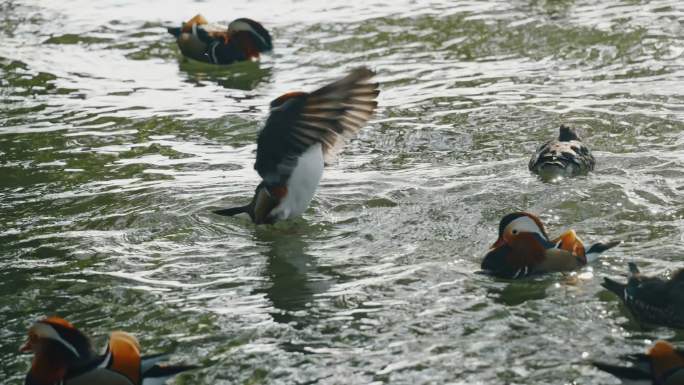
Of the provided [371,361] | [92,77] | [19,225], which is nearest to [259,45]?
[92,77]

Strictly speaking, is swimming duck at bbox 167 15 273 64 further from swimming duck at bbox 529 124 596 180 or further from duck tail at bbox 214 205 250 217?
duck tail at bbox 214 205 250 217

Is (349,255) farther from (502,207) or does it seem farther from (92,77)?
(92,77)

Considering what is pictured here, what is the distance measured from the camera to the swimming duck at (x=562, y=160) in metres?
9.04

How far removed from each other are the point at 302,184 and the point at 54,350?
279 centimetres

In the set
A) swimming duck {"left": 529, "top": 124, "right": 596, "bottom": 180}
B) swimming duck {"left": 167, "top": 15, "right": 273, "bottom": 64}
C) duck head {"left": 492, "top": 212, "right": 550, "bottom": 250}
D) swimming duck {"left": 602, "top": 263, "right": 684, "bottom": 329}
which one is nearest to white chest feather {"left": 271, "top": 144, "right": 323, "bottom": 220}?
duck head {"left": 492, "top": 212, "right": 550, "bottom": 250}

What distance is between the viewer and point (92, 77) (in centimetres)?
1320

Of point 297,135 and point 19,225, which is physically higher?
point 297,135

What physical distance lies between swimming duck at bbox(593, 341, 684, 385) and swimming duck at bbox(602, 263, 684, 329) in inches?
29.7

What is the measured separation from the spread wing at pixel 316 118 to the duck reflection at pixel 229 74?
4749mm

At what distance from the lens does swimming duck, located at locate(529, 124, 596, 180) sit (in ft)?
29.7

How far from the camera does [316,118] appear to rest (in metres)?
7.92

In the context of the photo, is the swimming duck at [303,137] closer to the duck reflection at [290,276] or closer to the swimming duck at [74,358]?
the duck reflection at [290,276]

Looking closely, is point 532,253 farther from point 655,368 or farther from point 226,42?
point 226,42

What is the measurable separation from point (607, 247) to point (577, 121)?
3554 mm
